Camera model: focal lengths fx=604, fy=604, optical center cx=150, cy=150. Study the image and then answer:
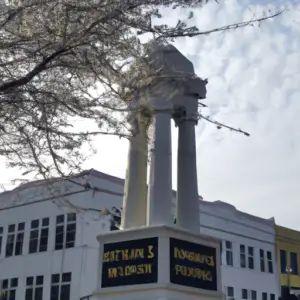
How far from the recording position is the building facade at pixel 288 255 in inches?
1130

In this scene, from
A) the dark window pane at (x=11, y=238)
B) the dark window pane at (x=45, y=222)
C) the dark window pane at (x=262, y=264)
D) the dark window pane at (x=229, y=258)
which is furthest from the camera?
the dark window pane at (x=262, y=264)

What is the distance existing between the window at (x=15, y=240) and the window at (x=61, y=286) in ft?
7.45

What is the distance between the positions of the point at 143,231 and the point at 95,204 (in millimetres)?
10630

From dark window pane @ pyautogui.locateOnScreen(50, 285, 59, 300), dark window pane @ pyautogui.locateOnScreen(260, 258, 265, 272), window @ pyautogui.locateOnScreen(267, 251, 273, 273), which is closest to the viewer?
dark window pane @ pyautogui.locateOnScreen(50, 285, 59, 300)

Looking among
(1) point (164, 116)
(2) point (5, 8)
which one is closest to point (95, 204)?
(1) point (164, 116)

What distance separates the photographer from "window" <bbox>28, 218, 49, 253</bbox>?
2281 cm

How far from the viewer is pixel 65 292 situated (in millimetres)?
21516

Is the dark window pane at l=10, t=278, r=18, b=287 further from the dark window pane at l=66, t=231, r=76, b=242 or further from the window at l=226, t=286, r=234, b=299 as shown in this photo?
the window at l=226, t=286, r=234, b=299

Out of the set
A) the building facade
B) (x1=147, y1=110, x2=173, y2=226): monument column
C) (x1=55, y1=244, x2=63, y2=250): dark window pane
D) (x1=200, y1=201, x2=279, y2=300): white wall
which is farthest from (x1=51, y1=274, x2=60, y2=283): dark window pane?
the building facade

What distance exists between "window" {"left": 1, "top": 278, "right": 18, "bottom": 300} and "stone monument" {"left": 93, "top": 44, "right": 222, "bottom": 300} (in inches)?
480

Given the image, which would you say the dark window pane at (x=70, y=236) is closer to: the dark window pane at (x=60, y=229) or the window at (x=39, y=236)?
the dark window pane at (x=60, y=229)

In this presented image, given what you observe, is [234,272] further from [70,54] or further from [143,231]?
[70,54]

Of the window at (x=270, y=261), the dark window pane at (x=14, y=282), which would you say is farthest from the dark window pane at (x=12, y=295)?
the window at (x=270, y=261)

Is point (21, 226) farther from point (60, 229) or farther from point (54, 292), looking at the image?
point (54, 292)
